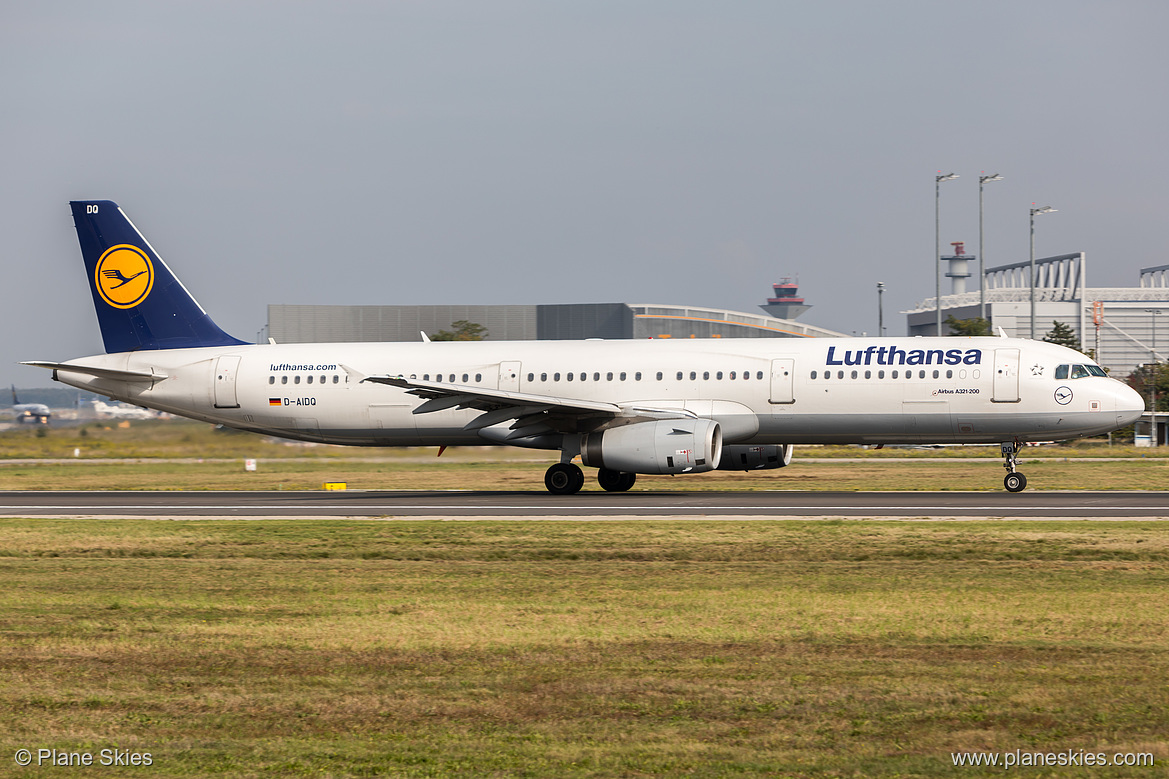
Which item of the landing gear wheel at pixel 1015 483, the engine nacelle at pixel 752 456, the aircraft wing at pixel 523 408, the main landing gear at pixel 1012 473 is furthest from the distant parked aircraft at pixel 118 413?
the landing gear wheel at pixel 1015 483

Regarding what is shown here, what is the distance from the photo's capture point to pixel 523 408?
28125 millimetres

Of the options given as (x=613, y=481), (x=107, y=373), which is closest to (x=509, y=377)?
(x=613, y=481)

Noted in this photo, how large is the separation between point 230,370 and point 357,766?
88.5 feet

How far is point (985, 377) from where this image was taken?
27.1 meters

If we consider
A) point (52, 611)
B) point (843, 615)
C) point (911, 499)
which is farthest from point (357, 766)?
point (911, 499)

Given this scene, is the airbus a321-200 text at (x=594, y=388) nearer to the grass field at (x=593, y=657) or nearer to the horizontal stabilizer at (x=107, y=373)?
the horizontal stabilizer at (x=107, y=373)

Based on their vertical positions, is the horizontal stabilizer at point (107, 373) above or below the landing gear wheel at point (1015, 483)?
above

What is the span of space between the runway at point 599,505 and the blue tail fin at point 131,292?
5.19 metres

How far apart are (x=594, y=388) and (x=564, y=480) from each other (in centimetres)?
268

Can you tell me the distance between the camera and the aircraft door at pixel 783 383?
27922 millimetres

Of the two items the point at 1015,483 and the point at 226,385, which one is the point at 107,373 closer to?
the point at 226,385

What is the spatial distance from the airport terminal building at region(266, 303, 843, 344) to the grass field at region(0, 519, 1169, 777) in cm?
7442

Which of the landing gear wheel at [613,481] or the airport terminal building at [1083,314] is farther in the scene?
the airport terminal building at [1083,314]

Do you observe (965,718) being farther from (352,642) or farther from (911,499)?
(911,499)
